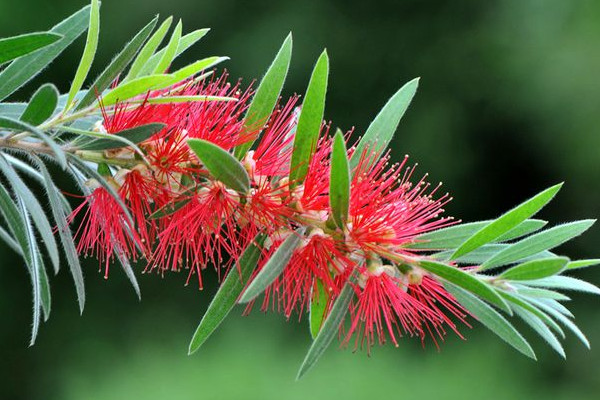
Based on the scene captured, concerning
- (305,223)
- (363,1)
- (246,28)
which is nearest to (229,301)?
(305,223)

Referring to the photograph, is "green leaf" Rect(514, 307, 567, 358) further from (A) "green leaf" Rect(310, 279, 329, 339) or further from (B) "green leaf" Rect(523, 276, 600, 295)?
(A) "green leaf" Rect(310, 279, 329, 339)

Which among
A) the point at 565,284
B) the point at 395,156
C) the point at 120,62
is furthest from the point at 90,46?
the point at 395,156

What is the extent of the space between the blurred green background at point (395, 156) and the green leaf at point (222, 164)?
314cm

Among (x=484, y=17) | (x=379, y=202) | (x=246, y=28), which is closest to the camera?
(x=379, y=202)

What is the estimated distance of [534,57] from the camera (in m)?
4.34

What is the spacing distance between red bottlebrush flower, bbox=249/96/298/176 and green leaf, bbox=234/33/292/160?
15mm

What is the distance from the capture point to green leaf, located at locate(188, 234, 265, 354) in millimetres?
809

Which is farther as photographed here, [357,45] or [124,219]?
[357,45]

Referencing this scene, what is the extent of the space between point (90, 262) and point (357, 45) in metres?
1.62

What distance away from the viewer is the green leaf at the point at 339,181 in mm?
702

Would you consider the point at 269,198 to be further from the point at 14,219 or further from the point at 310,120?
the point at 14,219

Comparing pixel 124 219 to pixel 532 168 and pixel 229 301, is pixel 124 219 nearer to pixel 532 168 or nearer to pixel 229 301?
pixel 229 301

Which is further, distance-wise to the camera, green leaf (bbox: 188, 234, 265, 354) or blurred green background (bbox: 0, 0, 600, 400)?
blurred green background (bbox: 0, 0, 600, 400)

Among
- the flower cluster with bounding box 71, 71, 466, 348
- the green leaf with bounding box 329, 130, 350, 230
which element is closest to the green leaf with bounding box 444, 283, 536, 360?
the flower cluster with bounding box 71, 71, 466, 348
